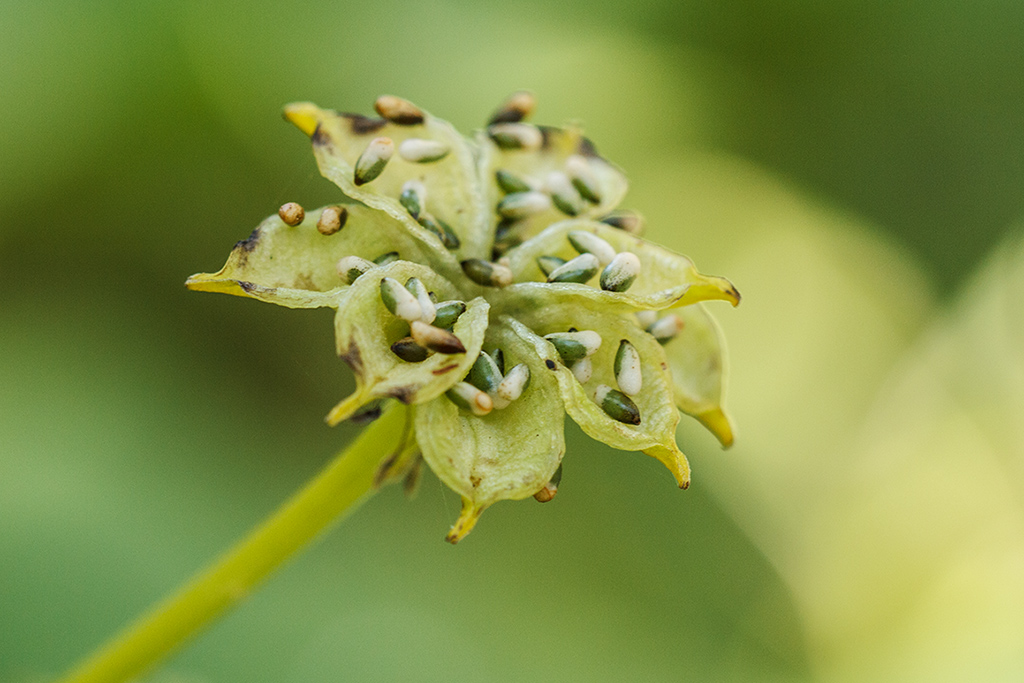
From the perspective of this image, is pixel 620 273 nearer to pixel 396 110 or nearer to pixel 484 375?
pixel 484 375

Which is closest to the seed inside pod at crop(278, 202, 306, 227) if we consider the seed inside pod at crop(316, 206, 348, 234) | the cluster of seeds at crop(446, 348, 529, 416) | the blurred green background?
the seed inside pod at crop(316, 206, 348, 234)

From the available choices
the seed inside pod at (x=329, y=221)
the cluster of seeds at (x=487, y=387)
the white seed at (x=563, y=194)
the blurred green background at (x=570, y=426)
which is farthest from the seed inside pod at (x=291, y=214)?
the blurred green background at (x=570, y=426)

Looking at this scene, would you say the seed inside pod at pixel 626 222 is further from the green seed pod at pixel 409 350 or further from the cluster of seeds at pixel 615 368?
the green seed pod at pixel 409 350

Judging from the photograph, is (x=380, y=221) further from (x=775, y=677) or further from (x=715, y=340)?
(x=775, y=677)

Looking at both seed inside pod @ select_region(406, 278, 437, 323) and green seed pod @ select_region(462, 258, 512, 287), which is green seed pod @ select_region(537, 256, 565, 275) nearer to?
green seed pod @ select_region(462, 258, 512, 287)

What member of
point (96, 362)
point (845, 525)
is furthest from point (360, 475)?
point (845, 525)

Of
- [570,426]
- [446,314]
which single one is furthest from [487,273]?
[570,426]
